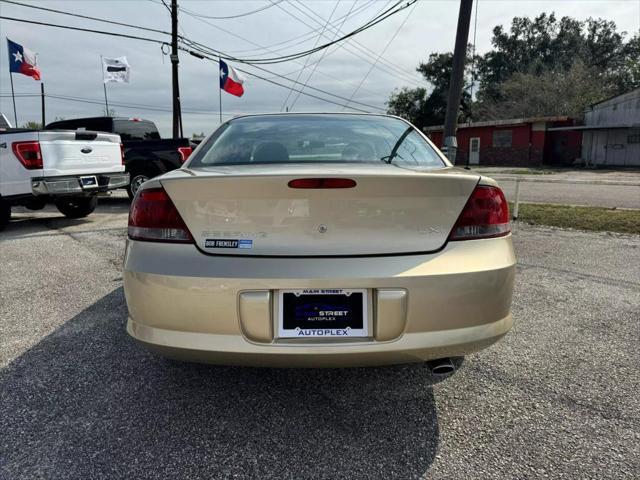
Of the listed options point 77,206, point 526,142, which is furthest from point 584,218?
point 526,142

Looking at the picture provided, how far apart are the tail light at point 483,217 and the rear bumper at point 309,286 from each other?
7cm

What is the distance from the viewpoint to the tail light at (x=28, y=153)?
6867mm

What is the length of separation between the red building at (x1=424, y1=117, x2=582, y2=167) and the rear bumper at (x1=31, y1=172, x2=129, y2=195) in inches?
1098

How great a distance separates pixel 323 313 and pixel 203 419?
2.76 feet

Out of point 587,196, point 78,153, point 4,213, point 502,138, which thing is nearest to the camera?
point 4,213

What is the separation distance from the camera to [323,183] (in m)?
1.92

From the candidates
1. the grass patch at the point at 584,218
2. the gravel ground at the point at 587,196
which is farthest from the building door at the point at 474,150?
the grass patch at the point at 584,218

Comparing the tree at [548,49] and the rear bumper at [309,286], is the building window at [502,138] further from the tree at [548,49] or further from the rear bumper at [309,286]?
the rear bumper at [309,286]

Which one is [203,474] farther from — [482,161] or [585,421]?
[482,161]

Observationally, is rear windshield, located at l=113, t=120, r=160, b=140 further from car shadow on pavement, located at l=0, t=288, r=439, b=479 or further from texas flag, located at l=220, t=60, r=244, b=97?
car shadow on pavement, located at l=0, t=288, r=439, b=479

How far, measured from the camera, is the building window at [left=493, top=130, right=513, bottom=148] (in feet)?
102

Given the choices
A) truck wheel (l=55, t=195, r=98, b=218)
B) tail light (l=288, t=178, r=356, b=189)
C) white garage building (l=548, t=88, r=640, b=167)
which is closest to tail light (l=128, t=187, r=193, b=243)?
tail light (l=288, t=178, r=356, b=189)

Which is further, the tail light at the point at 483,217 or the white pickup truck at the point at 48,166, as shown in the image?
the white pickup truck at the point at 48,166

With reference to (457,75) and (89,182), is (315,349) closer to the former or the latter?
(89,182)
